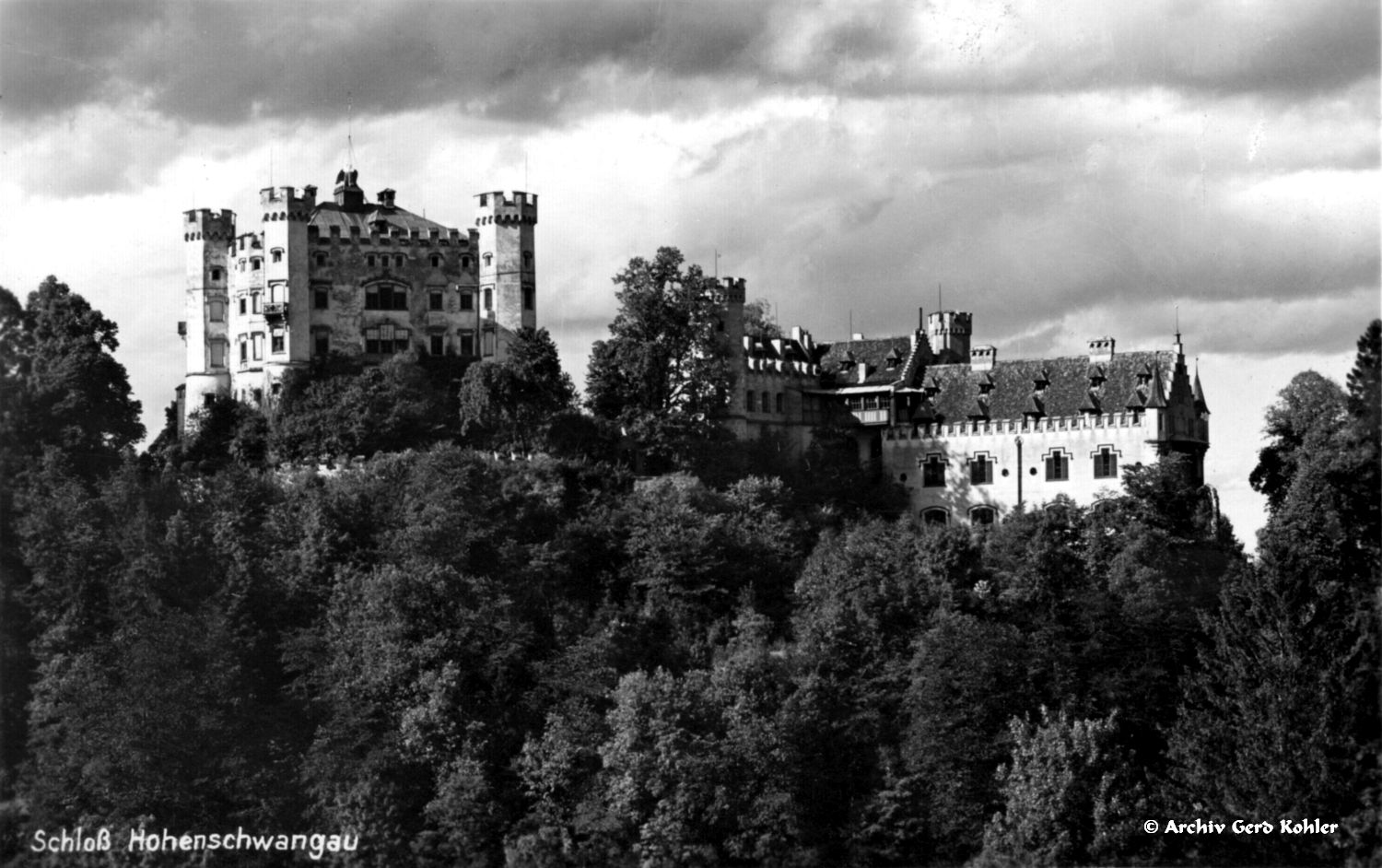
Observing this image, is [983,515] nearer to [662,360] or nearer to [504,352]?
[662,360]

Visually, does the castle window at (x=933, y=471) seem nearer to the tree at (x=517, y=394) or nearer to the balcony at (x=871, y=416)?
the balcony at (x=871, y=416)

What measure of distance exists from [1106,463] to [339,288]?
1126 inches

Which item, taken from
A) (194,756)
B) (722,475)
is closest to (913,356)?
(722,475)

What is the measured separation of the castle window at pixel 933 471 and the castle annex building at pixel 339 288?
1544cm

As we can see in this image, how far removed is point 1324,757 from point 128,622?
38824 mm

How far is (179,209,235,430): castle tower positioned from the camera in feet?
374

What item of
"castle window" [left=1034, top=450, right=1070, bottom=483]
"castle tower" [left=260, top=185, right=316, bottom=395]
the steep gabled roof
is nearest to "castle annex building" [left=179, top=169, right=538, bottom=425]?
"castle tower" [left=260, top=185, right=316, bottom=395]

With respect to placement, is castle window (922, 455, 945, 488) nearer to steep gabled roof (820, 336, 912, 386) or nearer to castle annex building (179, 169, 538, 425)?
steep gabled roof (820, 336, 912, 386)

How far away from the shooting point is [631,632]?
101562mm

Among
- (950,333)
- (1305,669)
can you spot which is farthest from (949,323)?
(1305,669)

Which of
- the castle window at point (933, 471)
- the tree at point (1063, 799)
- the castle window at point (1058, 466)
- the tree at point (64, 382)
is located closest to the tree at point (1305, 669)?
the tree at point (1063, 799)

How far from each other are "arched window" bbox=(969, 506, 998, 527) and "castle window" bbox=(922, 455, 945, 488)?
1.75 metres

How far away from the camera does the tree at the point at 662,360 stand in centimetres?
10862

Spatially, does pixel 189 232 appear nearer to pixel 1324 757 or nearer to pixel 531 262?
pixel 531 262
